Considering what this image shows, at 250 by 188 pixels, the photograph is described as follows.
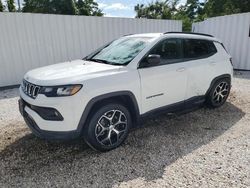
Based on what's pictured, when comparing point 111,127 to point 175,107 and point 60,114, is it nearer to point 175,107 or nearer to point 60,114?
point 60,114

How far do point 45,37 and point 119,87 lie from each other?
563 cm

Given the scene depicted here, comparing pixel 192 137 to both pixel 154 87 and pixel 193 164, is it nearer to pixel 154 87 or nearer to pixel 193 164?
pixel 193 164

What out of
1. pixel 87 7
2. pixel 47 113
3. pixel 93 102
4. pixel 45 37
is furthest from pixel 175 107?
pixel 87 7

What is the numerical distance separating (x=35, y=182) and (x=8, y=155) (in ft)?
2.86

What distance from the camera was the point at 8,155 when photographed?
3.25 metres

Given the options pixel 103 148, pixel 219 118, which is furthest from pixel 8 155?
A: pixel 219 118

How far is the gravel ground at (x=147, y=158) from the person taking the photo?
2662 millimetres

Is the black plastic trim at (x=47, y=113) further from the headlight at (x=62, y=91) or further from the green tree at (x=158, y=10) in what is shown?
the green tree at (x=158, y=10)

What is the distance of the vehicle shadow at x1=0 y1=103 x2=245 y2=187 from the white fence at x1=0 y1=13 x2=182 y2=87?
4.43m

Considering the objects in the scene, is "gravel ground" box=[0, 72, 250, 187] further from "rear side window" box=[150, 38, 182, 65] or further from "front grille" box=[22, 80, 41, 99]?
"rear side window" box=[150, 38, 182, 65]

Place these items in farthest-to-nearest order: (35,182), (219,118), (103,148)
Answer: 1. (219,118)
2. (103,148)
3. (35,182)

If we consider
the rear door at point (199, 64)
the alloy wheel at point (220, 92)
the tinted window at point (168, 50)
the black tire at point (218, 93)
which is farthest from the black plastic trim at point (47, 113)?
the alloy wheel at point (220, 92)

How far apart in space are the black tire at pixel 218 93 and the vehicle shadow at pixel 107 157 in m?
0.62

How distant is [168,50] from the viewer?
379cm
